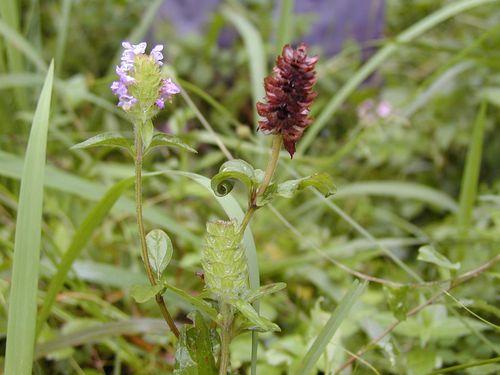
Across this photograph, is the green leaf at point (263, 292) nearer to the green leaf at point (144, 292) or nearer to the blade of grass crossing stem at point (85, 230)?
the green leaf at point (144, 292)

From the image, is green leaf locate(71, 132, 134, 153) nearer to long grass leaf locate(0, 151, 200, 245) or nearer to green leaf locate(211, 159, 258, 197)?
green leaf locate(211, 159, 258, 197)

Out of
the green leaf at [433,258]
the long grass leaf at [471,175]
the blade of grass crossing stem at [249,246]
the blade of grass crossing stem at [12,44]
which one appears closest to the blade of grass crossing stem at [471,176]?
the long grass leaf at [471,175]

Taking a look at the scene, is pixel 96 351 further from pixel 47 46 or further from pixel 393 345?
pixel 47 46

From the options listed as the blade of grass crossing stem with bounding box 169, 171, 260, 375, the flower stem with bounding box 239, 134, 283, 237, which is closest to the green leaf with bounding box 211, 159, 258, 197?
the flower stem with bounding box 239, 134, 283, 237

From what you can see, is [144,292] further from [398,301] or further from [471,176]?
[471,176]

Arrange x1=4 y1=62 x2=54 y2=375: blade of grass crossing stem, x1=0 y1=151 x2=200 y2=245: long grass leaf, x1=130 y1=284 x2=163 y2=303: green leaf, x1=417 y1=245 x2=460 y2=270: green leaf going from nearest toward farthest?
x1=130 y1=284 x2=163 y2=303: green leaf
x1=4 y1=62 x2=54 y2=375: blade of grass crossing stem
x1=417 y1=245 x2=460 y2=270: green leaf
x1=0 y1=151 x2=200 y2=245: long grass leaf

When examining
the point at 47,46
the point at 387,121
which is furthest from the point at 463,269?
the point at 47,46
